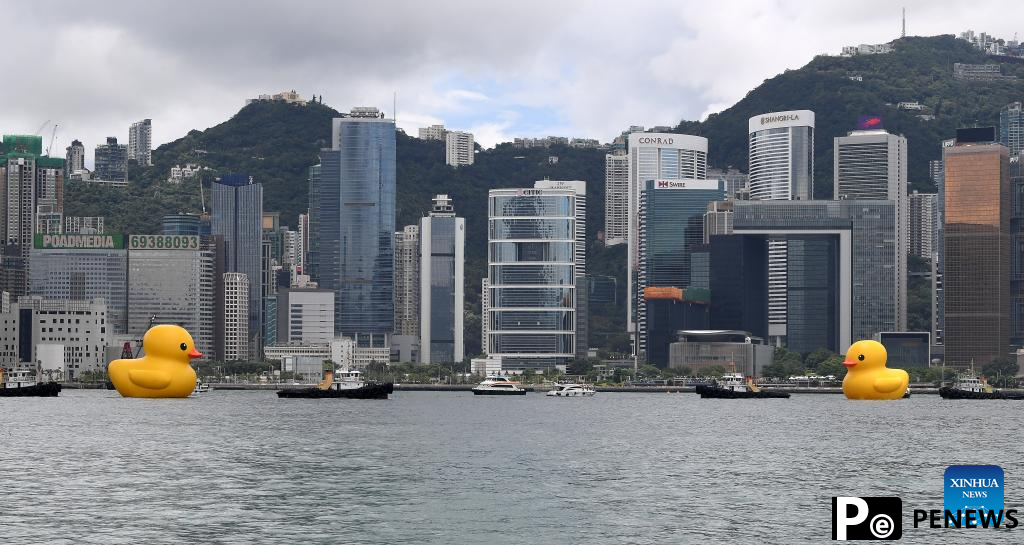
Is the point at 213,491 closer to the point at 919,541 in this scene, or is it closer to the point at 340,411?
the point at 919,541

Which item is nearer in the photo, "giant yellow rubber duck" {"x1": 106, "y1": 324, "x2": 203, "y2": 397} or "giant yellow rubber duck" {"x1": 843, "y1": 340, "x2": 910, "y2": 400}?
"giant yellow rubber duck" {"x1": 106, "y1": 324, "x2": 203, "y2": 397}

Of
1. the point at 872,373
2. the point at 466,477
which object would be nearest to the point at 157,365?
the point at 466,477

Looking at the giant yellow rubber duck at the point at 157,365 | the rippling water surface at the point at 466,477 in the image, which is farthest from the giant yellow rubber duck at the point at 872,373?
the giant yellow rubber duck at the point at 157,365

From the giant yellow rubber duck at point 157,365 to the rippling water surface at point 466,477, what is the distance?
8733mm

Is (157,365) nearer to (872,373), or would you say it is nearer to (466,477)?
(466,477)

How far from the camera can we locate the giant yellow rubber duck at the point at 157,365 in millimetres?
152125

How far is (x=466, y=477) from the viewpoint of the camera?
81.9 meters

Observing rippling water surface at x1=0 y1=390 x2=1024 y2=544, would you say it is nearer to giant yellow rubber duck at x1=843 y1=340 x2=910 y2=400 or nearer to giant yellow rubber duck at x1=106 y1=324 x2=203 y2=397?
giant yellow rubber duck at x1=106 y1=324 x2=203 y2=397

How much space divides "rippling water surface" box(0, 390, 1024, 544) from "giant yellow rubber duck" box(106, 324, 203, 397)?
8733 millimetres

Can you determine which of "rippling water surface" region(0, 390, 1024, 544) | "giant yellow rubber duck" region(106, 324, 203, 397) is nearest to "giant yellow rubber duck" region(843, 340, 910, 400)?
"rippling water surface" region(0, 390, 1024, 544)

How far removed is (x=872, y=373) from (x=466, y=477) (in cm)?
10562

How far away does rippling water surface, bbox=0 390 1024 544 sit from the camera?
62375 millimetres

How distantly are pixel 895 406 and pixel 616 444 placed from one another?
91.3 m

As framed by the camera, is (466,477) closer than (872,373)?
Yes
